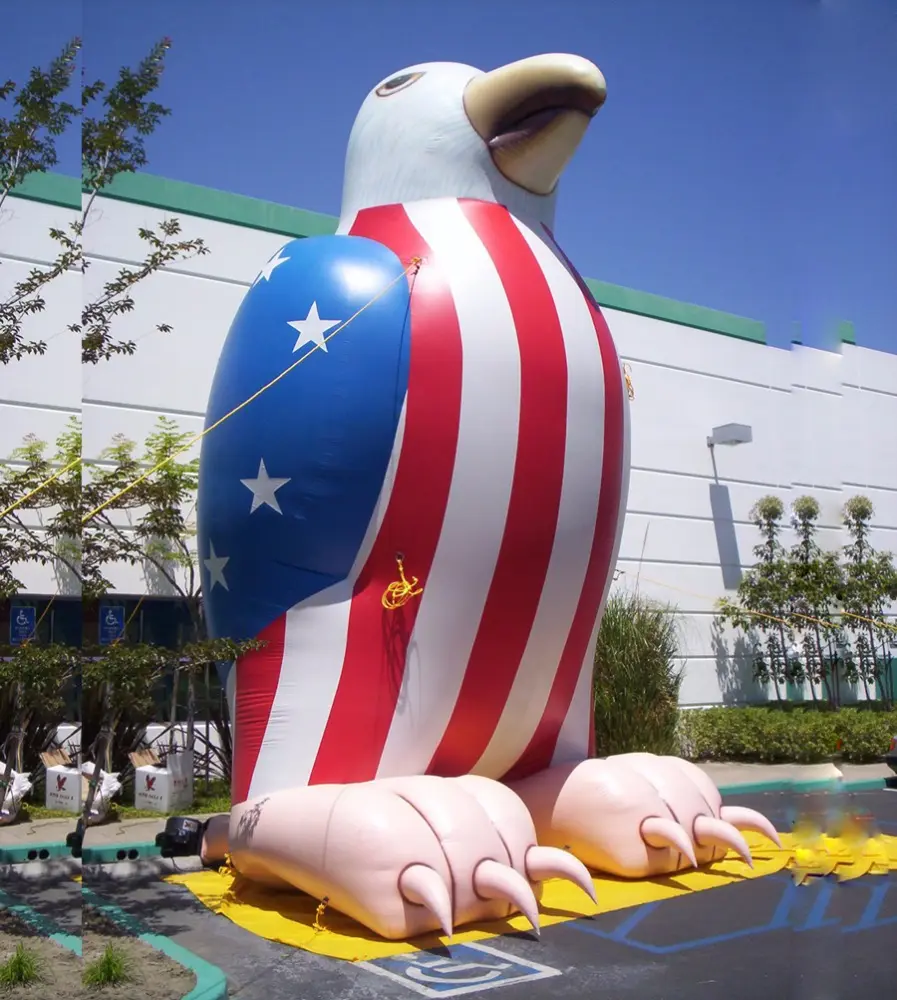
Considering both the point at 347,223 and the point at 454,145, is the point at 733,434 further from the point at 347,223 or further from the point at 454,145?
the point at 347,223

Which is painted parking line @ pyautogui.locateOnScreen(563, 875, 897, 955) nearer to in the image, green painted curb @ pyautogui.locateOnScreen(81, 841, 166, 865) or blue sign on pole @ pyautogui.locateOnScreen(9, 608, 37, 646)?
green painted curb @ pyautogui.locateOnScreen(81, 841, 166, 865)

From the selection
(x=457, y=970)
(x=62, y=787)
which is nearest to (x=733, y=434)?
(x=457, y=970)

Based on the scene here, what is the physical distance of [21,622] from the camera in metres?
4.77

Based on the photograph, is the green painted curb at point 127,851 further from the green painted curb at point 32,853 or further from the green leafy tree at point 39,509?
the green leafy tree at point 39,509

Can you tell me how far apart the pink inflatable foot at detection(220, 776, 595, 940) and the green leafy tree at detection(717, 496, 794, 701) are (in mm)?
804

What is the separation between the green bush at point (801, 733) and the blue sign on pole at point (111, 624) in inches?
61.4

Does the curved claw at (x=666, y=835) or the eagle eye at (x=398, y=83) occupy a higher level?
the eagle eye at (x=398, y=83)

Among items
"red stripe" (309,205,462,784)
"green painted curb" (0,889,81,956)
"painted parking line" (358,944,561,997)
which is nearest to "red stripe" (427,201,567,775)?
"red stripe" (309,205,462,784)

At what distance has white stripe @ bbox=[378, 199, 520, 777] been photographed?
3.52 m

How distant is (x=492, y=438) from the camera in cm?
355

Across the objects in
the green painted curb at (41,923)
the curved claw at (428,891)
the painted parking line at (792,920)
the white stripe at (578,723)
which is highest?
the white stripe at (578,723)

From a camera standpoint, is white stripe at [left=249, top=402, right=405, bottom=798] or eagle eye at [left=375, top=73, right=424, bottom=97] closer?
white stripe at [left=249, top=402, right=405, bottom=798]

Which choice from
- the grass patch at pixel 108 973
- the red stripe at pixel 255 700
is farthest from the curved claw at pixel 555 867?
the grass patch at pixel 108 973

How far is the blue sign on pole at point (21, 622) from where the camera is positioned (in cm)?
472
